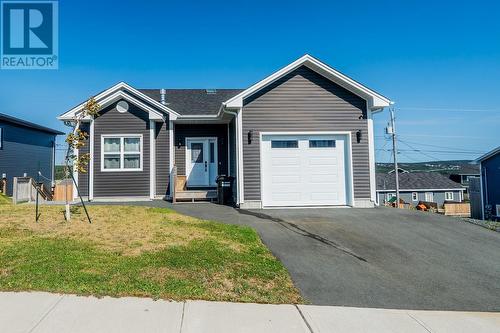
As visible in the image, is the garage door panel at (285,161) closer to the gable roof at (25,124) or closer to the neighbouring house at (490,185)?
the neighbouring house at (490,185)

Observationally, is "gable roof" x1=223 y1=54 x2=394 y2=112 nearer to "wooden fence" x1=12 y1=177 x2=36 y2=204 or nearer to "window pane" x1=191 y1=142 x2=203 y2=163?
"window pane" x1=191 y1=142 x2=203 y2=163

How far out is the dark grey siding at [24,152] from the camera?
20609 mm

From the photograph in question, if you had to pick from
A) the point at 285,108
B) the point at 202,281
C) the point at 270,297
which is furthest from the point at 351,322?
the point at 285,108

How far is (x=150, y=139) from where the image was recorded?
513 inches

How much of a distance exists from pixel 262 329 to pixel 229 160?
10641 millimetres

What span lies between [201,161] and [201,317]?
36.4 feet

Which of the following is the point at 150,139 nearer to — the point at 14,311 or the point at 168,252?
the point at 168,252

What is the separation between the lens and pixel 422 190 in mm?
44031

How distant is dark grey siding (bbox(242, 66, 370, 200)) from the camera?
425 inches

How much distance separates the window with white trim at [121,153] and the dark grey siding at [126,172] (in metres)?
0.17

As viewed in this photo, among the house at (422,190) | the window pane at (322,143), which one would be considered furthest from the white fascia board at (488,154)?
the house at (422,190)

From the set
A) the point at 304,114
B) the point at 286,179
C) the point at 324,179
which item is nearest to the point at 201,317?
the point at 286,179

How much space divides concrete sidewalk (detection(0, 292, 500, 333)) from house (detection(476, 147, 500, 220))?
2299 centimetres

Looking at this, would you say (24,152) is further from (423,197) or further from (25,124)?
(423,197)
